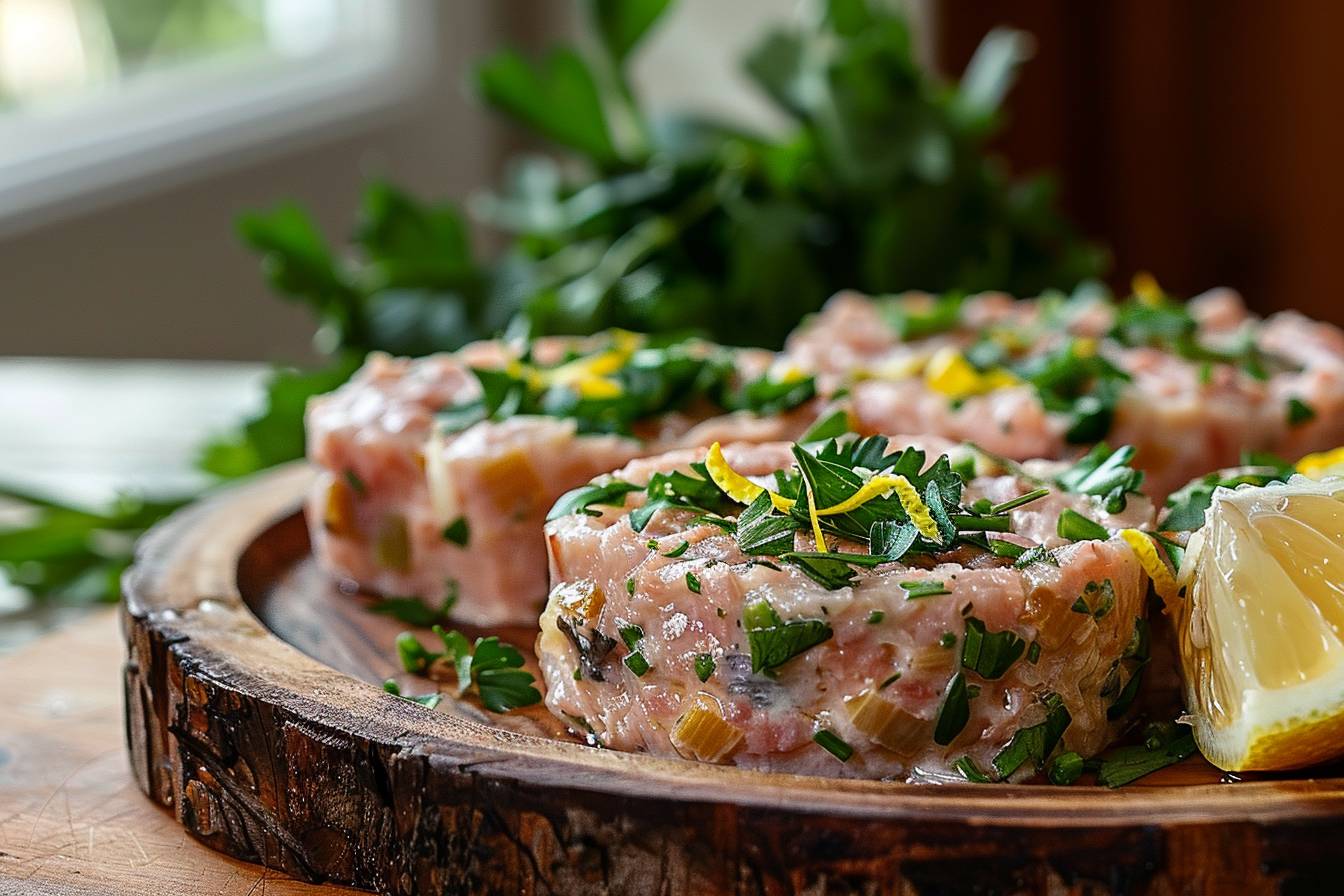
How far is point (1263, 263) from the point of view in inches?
289

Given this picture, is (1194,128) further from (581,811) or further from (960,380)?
(581,811)

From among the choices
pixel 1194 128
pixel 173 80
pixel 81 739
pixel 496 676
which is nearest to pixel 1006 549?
pixel 496 676

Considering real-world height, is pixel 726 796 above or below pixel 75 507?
above

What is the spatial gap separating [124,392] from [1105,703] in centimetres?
372

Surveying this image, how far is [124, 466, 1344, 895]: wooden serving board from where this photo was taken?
1407 millimetres

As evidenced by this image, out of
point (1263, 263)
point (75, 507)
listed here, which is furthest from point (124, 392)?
point (1263, 263)

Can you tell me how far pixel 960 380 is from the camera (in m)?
2.58

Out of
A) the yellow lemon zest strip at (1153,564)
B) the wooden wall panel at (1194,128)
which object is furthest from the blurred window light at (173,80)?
the yellow lemon zest strip at (1153,564)

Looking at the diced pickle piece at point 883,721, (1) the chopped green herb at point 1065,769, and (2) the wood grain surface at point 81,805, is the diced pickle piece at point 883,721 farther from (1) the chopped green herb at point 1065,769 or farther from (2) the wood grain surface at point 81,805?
(2) the wood grain surface at point 81,805

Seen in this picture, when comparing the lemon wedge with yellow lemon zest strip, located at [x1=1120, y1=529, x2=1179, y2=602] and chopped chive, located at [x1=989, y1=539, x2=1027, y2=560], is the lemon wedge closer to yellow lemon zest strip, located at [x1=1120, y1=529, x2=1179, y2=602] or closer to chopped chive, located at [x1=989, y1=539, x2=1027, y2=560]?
yellow lemon zest strip, located at [x1=1120, y1=529, x2=1179, y2=602]

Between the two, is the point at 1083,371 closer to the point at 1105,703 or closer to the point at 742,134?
the point at 1105,703

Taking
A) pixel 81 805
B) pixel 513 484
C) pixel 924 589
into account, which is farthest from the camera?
pixel 513 484

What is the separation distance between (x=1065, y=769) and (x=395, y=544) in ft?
3.94

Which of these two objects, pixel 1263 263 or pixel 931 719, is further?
pixel 1263 263
